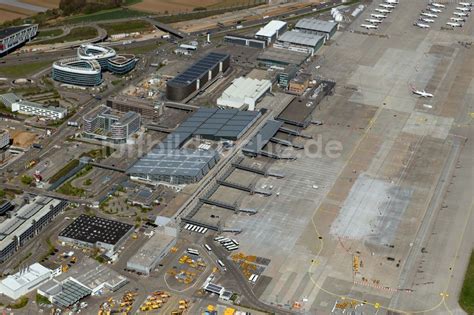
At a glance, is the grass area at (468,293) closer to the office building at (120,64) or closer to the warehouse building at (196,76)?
the warehouse building at (196,76)

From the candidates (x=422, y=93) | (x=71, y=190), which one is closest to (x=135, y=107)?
(x=71, y=190)

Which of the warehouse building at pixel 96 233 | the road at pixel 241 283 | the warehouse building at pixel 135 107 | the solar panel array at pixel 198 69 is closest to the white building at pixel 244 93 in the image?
the solar panel array at pixel 198 69

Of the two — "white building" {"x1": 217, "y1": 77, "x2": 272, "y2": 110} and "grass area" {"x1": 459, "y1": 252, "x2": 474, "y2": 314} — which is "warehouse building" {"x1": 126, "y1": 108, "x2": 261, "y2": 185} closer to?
"white building" {"x1": 217, "y1": 77, "x2": 272, "y2": 110}

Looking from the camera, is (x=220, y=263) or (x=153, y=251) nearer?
(x=220, y=263)

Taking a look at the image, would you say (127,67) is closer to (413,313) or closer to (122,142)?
(122,142)

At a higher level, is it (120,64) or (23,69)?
(120,64)

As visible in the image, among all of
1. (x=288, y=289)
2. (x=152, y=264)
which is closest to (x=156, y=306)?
(x=152, y=264)

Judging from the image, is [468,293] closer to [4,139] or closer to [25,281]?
[25,281]
